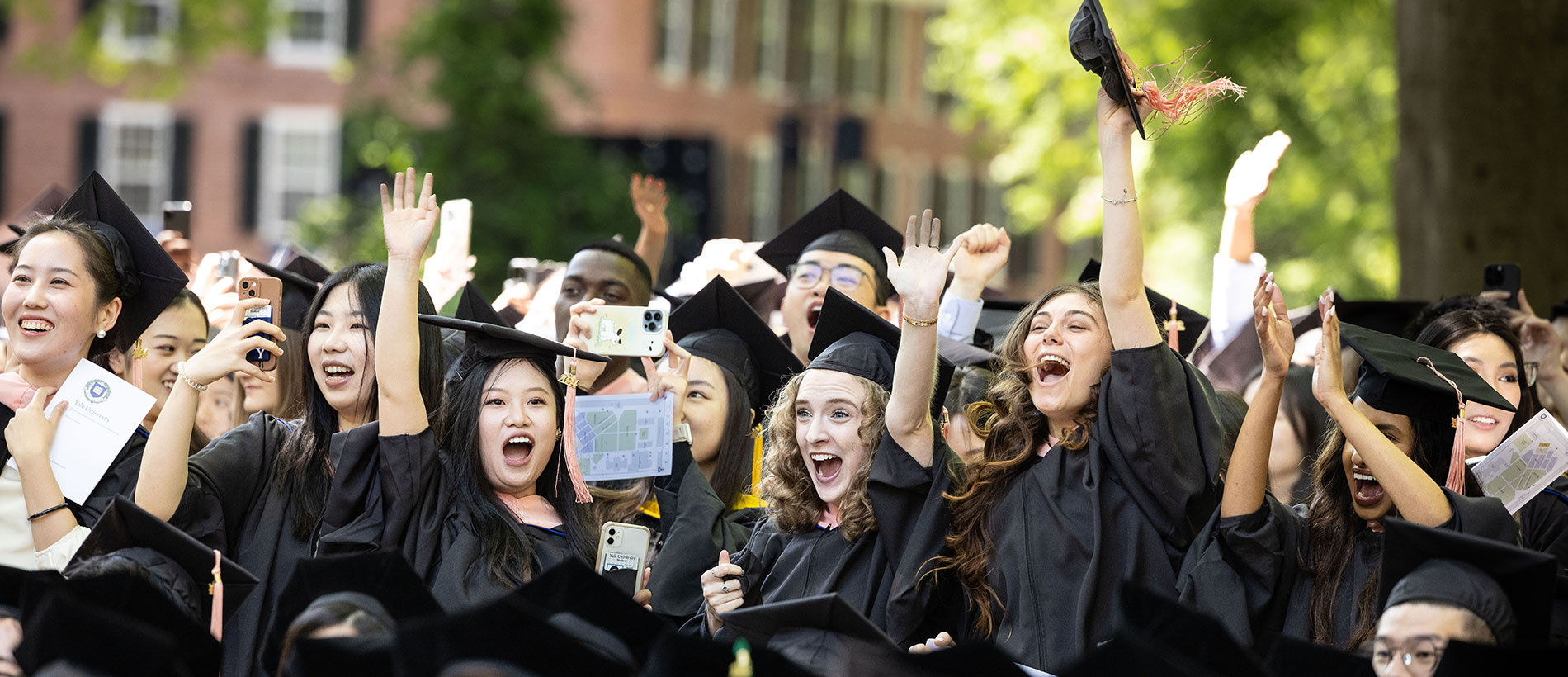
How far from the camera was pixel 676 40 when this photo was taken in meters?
23.7

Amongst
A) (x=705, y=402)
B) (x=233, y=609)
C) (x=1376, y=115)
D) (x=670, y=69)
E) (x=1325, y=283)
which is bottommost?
(x=233, y=609)

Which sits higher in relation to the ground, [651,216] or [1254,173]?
[1254,173]

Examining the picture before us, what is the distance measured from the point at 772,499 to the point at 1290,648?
164cm

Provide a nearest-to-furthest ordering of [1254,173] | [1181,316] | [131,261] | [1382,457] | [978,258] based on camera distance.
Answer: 1. [1382,457]
2. [131,261]
3. [978,258]
4. [1254,173]
5. [1181,316]

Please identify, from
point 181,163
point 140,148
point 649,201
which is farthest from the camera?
point 140,148

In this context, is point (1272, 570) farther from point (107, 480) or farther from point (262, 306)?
point (107, 480)

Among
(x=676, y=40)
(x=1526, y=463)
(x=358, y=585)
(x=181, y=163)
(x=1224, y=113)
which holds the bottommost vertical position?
(x=358, y=585)

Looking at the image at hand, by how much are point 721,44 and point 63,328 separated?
824 inches

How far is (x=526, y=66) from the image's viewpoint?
15180mm

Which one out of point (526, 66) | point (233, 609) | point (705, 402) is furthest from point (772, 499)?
point (526, 66)

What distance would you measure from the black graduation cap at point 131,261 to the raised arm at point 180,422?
0.57 metres

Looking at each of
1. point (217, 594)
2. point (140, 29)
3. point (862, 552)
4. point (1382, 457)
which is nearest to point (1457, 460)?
point (1382, 457)

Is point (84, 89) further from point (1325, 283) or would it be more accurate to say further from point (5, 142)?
point (1325, 283)

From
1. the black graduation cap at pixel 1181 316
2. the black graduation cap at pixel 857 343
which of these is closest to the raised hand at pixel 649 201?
the black graduation cap at pixel 1181 316
